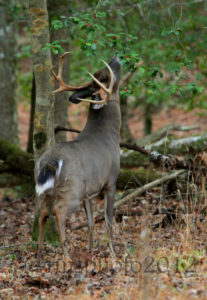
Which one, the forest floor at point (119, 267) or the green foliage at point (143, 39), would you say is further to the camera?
the green foliage at point (143, 39)

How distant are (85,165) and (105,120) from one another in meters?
1.36

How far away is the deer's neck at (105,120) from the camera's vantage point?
708 centimetres

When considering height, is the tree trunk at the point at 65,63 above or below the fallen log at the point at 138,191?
above

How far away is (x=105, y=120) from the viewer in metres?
7.28

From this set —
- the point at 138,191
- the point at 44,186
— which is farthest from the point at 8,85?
the point at 44,186

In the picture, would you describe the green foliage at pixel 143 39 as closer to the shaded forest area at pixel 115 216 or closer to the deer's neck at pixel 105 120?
the shaded forest area at pixel 115 216

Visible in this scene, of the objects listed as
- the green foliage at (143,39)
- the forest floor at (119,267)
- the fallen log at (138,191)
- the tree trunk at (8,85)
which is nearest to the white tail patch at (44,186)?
the forest floor at (119,267)

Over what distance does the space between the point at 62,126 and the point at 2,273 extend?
139 inches

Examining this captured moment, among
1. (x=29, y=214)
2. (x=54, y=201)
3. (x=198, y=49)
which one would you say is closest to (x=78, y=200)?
(x=54, y=201)

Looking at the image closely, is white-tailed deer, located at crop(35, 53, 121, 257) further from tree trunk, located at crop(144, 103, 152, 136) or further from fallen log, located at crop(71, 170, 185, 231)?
tree trunk, located at crop(144, 103, 152, 136)

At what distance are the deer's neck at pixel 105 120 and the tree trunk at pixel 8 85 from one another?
5683 millimetres

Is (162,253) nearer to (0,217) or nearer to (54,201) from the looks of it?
(54,201)

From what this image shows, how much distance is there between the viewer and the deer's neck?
23.2 ft

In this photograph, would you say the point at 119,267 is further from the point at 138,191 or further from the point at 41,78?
the point at 138,191
